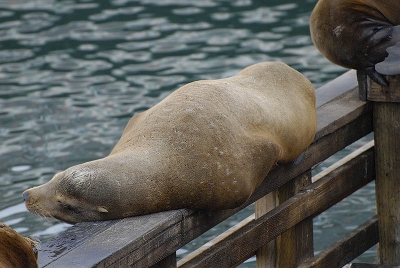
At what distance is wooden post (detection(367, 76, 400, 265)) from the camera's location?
3.63m

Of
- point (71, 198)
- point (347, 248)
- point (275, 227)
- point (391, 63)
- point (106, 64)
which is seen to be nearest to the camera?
point (71, 198)

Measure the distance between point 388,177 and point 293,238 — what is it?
67cm

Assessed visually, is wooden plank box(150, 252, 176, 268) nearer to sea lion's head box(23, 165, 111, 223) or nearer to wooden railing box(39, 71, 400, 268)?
wooden railing box(39, 71, 400, 268)

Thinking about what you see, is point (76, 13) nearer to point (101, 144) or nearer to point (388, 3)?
point (101, 144)

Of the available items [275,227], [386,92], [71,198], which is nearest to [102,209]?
[71,198]

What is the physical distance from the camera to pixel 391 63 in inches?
139

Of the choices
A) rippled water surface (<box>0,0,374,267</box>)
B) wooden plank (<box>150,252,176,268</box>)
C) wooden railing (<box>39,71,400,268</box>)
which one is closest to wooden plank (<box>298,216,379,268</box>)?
wooden railing (<box>39,71,400,268</box>)

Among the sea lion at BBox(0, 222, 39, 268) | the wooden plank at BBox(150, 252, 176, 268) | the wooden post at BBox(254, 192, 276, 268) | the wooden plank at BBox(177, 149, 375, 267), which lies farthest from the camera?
the wooden post at BBox(254, 192, 276, 268)

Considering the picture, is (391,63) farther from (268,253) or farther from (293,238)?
(268,253)

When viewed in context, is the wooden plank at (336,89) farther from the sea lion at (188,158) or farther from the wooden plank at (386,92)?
the sea lion at (188,158)

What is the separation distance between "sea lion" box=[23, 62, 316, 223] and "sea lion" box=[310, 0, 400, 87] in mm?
625

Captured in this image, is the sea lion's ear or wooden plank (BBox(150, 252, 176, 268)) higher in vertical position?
the sea lion's ear

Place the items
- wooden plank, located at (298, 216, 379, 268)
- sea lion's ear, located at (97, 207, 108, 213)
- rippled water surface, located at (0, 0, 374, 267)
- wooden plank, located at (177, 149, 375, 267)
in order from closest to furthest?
sea lion's ear, located at (97, 207, 108, 213)
wooden plank, located at (177, 149, 375, 267)
wooden plank, located at (298, 216, 379, 268)
rippled water surface, located at (0, 0, 374, 267)

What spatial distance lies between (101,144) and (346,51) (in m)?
3.32
